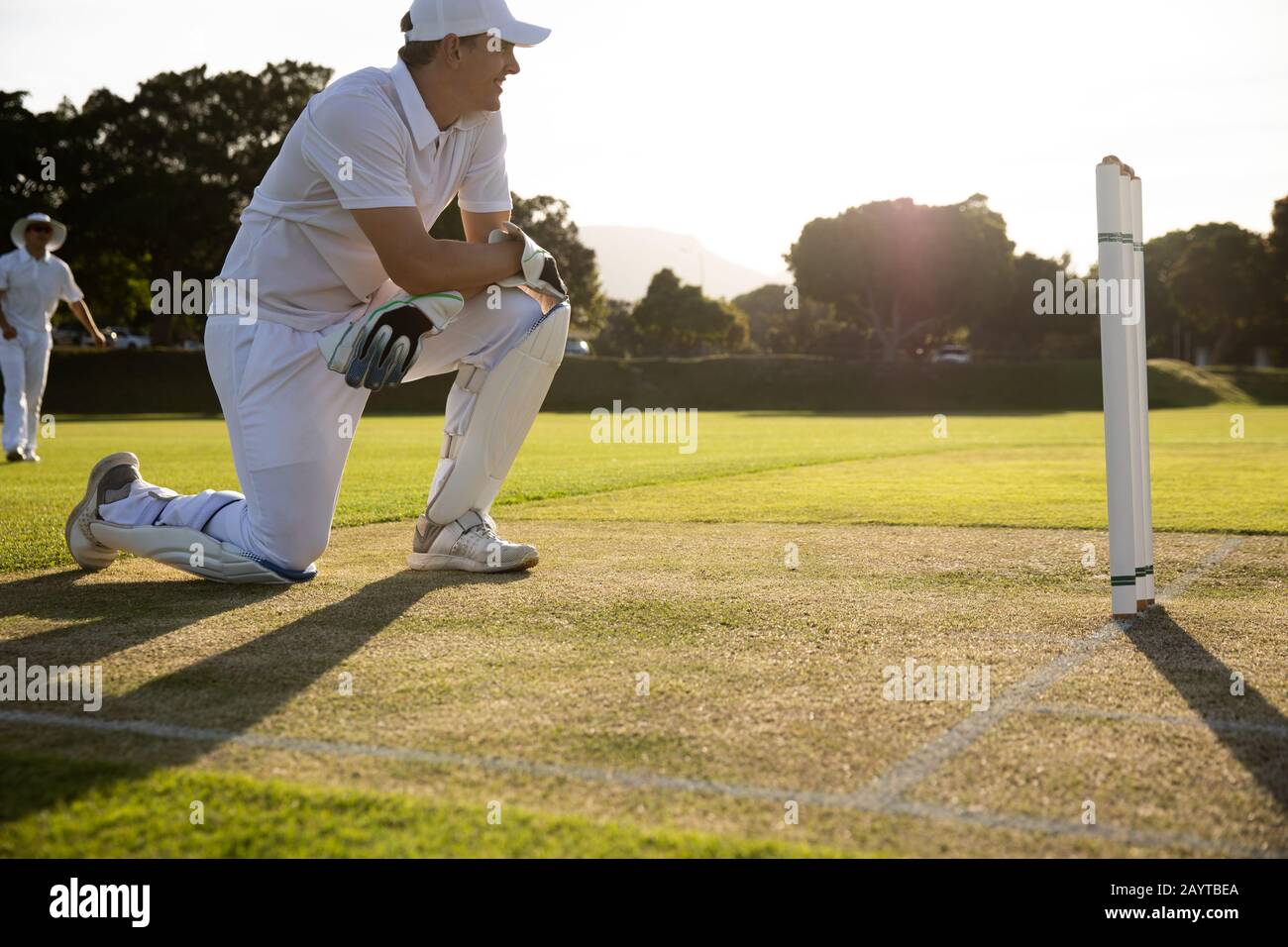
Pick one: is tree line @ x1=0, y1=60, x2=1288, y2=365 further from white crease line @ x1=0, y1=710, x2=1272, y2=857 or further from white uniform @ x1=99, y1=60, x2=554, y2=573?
white crease line @ x1=0, y1=710, x2=1272, y2=857

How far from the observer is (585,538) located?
6.50m

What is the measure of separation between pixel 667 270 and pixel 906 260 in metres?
21.4

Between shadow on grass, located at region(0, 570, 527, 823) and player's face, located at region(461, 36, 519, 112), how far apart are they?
197cm

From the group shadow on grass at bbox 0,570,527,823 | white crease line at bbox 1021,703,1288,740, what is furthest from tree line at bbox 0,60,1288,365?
white crease line at bbox 1021,703,1288,740

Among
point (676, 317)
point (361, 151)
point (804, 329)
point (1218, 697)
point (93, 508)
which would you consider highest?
point (804, 329)

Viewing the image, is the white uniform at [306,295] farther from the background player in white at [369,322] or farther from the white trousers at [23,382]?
the white trousers at [23,382]

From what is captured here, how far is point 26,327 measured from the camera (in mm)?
13703

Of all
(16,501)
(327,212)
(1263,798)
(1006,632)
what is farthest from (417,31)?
(16,501)

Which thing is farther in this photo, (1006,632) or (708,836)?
(1006,632)

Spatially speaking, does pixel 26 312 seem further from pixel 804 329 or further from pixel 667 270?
pixel 804 329

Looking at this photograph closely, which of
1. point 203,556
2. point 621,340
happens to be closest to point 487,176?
point 203,556

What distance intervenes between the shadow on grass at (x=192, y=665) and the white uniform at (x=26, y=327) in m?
9.41

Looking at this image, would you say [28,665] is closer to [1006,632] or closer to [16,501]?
[1006,632]
